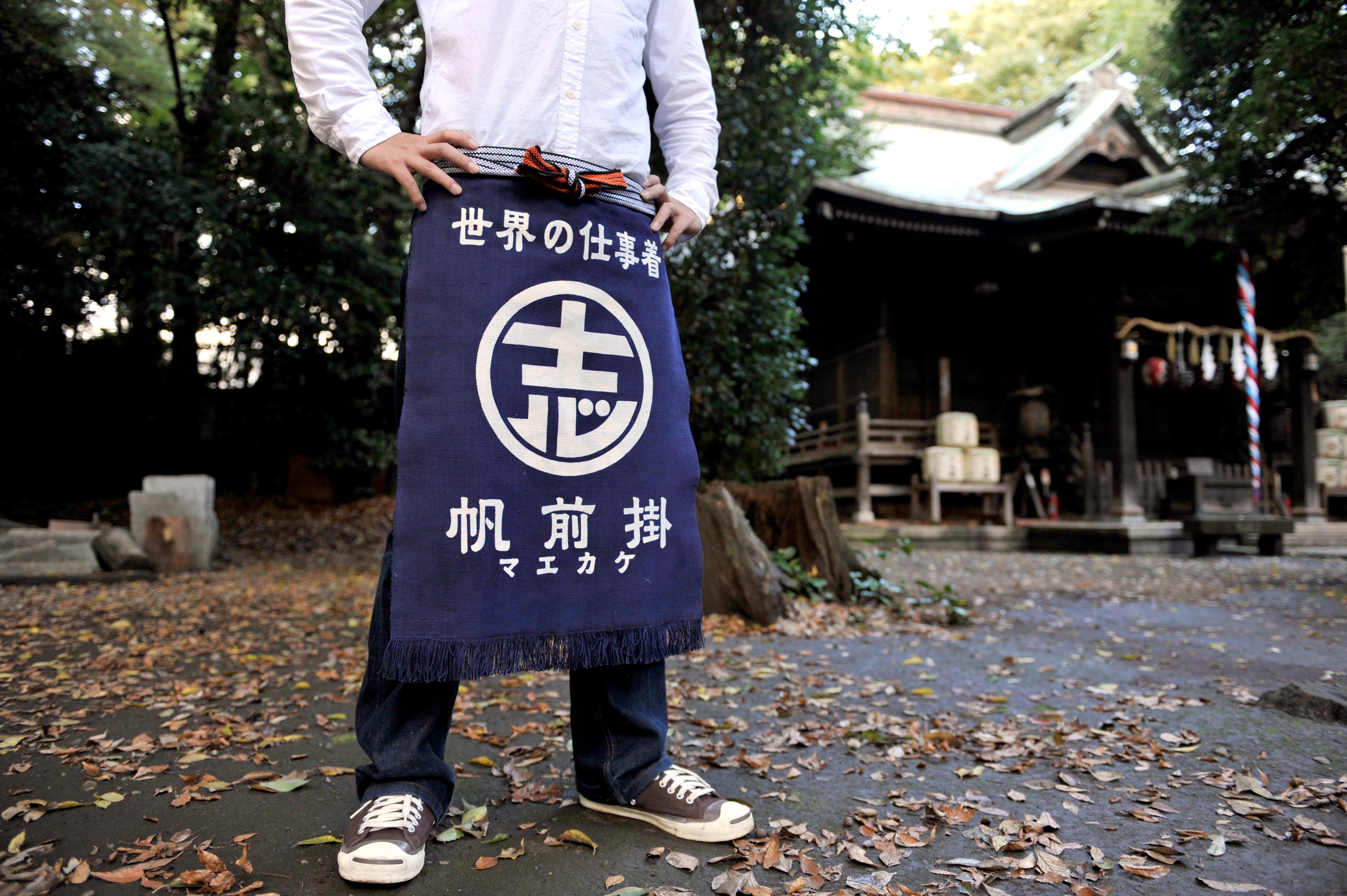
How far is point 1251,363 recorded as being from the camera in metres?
10.2

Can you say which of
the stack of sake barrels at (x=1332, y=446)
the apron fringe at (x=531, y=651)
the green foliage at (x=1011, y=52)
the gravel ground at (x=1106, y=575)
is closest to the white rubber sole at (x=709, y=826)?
the apron fringe at (x=531, y=651)

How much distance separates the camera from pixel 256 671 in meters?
3.33

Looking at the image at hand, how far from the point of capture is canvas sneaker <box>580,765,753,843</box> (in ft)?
5.46

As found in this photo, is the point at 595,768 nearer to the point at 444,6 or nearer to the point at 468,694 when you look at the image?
the point at 468,694

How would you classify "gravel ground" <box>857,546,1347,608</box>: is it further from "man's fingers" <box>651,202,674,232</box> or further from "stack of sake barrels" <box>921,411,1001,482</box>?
"man's fingers" <box>651,202,674,232</box>

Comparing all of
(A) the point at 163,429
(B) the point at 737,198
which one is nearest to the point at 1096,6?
(B) the point at 737,198

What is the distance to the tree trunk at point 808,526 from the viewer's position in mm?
4984

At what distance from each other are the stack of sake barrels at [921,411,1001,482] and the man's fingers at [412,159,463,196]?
9.54m

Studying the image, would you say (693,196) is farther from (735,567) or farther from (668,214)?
(735,567)

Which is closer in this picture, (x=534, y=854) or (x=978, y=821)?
(x=534, y=854)

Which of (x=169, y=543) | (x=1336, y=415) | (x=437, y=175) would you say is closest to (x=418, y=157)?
(x=437, y=175)

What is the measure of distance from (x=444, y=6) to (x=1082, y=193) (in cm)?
1292

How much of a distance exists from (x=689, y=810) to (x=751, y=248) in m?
4.83

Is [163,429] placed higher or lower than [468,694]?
higher
